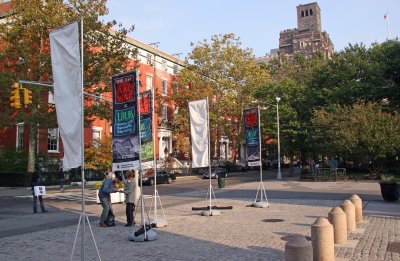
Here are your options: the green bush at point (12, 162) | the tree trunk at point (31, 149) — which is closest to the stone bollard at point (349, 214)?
the tree trunk at point (31, 149)

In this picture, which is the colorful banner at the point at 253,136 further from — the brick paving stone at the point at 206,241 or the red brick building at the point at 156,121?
the red brick building at the point at 156,121

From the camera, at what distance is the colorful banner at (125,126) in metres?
9.26

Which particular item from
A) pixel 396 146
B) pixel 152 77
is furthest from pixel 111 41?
pixel 396 146

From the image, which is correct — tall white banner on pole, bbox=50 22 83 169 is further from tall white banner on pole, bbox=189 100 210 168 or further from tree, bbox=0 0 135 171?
tree, bbox=0 0 135 171

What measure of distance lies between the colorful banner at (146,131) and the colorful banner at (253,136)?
676cm

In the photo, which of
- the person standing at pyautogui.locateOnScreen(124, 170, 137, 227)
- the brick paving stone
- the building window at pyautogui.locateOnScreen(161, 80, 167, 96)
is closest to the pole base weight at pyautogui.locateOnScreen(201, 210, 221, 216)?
the brick paving stone

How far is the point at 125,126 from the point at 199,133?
6.58 meters

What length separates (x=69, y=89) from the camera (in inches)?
273

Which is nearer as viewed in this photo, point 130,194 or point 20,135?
point 130,194

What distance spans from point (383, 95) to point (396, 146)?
28.1 ft

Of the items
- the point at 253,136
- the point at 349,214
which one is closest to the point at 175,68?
the point at 253,136

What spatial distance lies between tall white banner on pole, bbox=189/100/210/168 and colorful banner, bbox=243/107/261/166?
3.21 metres

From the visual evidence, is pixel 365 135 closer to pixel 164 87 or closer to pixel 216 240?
pixel 216 240

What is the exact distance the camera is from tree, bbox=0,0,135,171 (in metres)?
31.7
